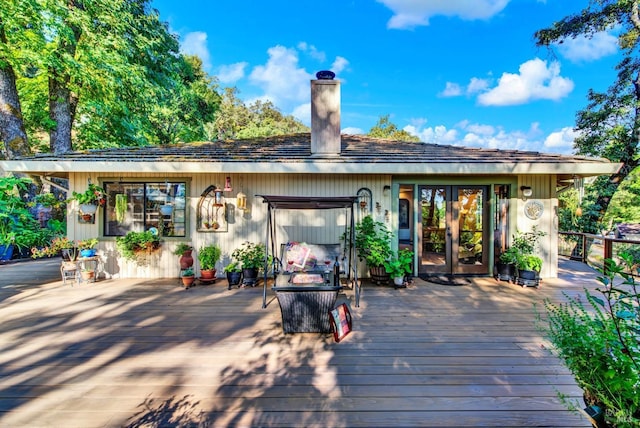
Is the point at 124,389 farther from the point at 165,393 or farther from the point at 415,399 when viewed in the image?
the point at 415,399

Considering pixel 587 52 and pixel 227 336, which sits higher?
pixel 587 52

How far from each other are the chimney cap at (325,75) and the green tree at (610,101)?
8918mm

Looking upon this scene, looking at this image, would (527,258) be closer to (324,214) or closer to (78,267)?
(324,214)

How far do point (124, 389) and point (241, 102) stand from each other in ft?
78.0

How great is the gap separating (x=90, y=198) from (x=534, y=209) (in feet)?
28.5

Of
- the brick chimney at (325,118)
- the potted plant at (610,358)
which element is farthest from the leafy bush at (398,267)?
the potted plant at (610,358)

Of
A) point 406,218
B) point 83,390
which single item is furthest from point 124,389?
point 406,218

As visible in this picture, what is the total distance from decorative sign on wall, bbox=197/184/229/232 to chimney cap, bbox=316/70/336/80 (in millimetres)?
3094

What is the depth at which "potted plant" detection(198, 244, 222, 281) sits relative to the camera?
550 centimetres

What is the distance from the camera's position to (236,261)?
5785 mm

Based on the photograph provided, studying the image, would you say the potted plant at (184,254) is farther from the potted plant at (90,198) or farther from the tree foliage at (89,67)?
the tree foliage at (89,67)

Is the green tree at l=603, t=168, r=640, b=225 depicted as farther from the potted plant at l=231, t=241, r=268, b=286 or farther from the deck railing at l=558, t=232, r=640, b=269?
the potted plant at l=231, t=241, r=268, b=286

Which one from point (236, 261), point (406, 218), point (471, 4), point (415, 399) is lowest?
point (415, 399)

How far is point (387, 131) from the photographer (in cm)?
2239
